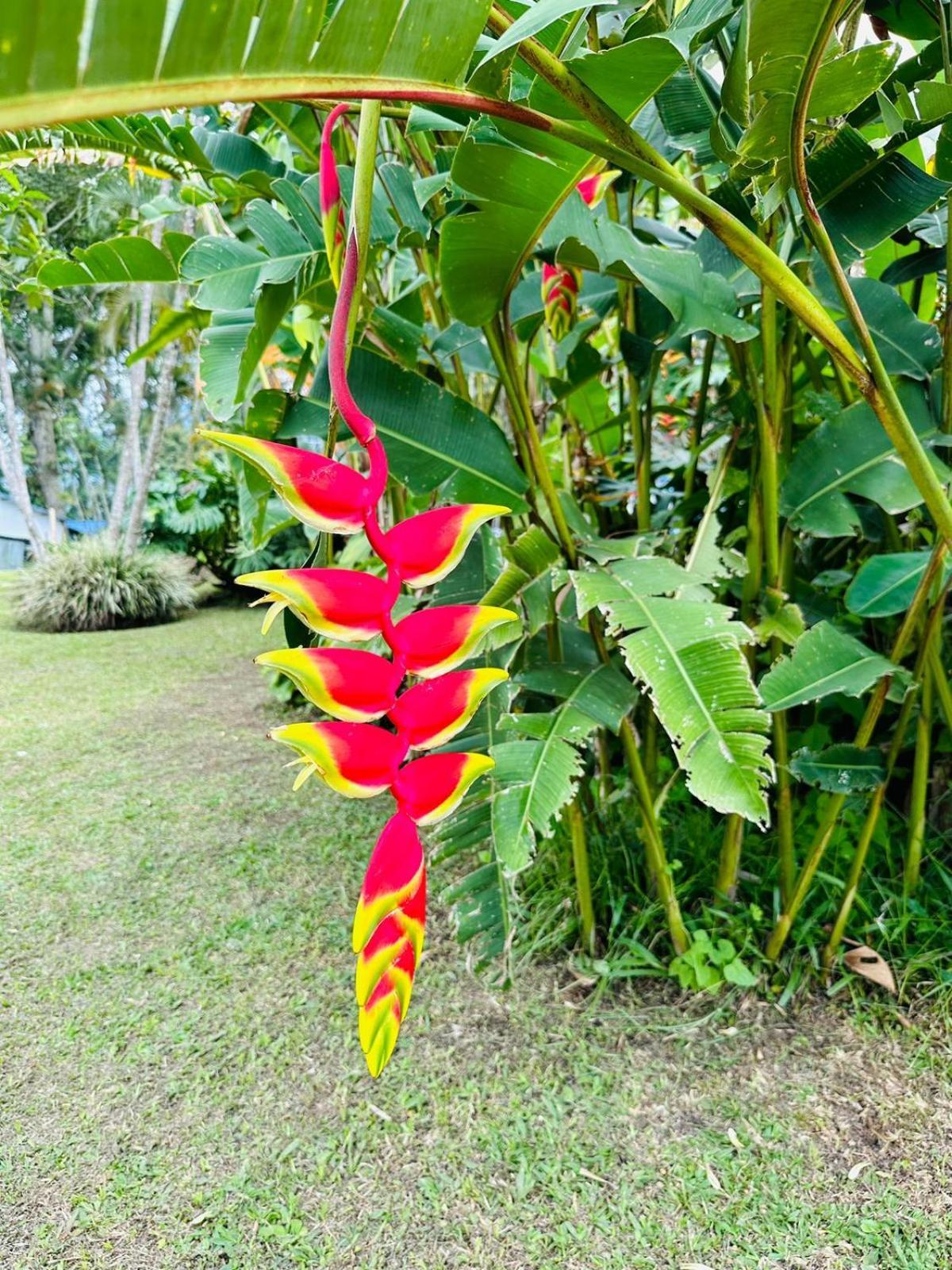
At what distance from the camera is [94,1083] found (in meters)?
1.13

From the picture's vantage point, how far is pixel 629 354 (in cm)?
108

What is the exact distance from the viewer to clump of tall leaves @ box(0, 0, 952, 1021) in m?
0.36

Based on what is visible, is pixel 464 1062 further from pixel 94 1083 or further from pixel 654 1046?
pixel 94 1083

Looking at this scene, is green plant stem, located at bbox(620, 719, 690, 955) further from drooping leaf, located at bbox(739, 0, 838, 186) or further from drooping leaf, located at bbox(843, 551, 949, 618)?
drooping leaf, located at bbox(739, 0, 838, 186)

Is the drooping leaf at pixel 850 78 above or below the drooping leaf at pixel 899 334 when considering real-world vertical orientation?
above

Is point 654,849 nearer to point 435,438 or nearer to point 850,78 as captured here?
point 435,438

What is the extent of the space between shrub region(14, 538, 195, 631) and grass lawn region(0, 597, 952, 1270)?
3.91 m

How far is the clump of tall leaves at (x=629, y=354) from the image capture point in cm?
36

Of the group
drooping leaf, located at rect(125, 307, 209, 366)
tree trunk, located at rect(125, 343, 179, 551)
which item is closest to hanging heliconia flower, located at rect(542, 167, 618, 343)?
drooping leaf, located at rect(125, 307, 209, 366)

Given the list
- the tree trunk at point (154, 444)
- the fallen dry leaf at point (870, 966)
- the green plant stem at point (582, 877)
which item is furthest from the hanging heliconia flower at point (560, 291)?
the tree trunk at point (154, 444)

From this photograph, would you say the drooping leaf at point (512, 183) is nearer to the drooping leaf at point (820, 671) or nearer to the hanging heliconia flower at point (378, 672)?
the hanging heliconia flower at point (378, 672)

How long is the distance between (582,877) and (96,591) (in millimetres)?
4910

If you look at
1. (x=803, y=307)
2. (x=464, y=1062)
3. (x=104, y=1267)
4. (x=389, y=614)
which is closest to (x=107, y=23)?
(x=389, y=614)

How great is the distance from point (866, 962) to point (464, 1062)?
0.64 metres
